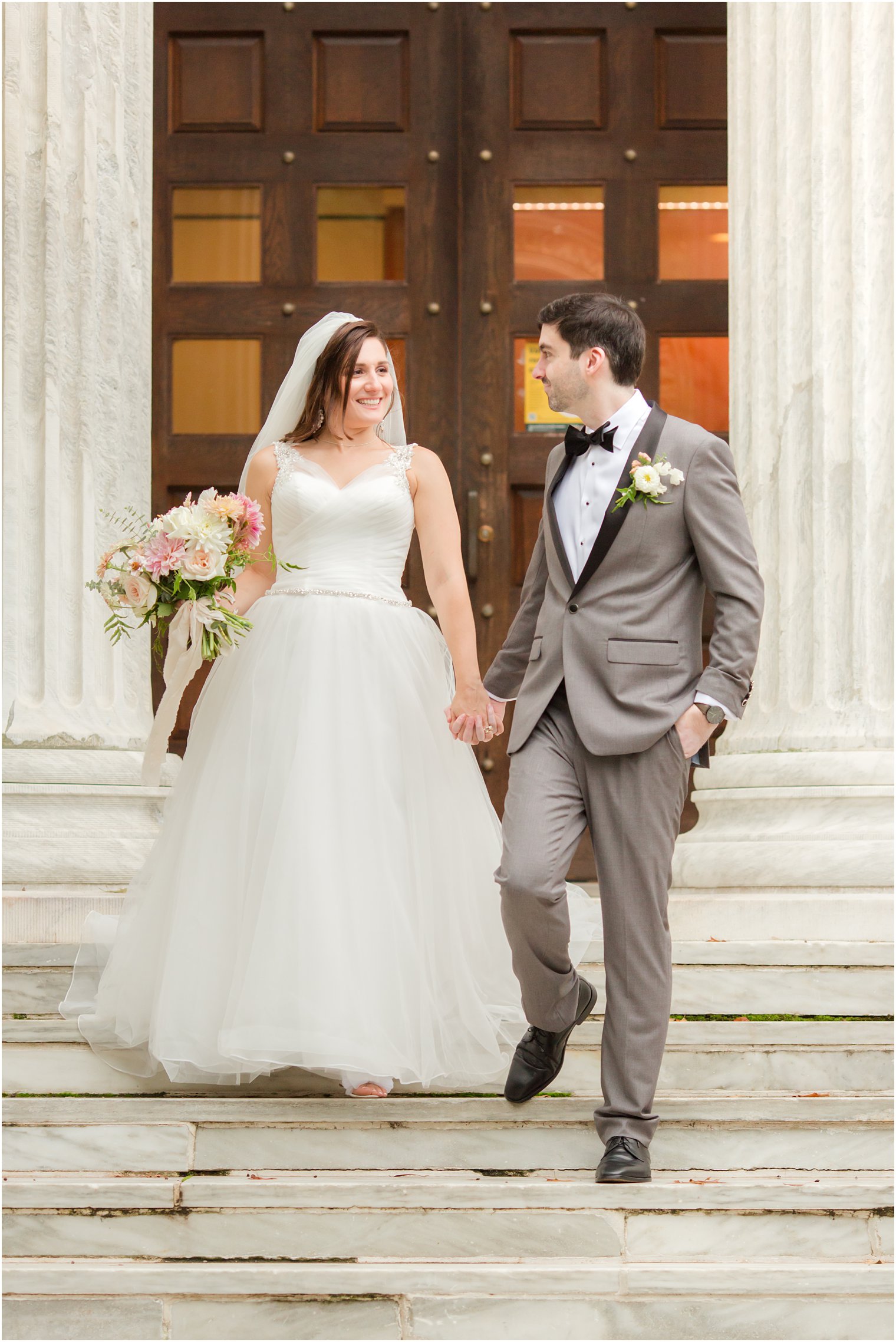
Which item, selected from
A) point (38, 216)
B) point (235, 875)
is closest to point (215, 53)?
point (38, 216)

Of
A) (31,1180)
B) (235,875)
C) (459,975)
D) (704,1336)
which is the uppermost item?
(235,875)

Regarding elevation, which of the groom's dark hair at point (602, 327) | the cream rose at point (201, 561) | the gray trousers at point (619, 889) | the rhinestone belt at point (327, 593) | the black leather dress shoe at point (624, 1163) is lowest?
the black leather dress shoe at point (624, 1163)

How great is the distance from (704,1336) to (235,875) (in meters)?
1.77

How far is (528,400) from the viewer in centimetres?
702

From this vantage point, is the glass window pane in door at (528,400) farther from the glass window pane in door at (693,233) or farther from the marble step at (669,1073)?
the marble step at (669,1073)

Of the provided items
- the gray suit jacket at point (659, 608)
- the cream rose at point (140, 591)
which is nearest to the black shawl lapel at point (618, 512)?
the gray suit jacket at point (659, 608)

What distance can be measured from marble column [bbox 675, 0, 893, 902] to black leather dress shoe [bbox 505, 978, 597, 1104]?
1663mm

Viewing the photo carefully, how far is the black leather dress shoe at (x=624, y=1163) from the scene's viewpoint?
3.65 metres

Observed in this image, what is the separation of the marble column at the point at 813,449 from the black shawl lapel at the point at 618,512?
6.59 feet

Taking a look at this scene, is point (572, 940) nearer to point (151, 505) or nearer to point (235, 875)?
point (235, 875)

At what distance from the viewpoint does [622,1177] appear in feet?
12.0

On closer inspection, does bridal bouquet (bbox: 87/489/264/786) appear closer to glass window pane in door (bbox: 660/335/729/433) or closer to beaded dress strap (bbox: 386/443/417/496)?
beaded dress strap (bbox: 386/443/417/496)

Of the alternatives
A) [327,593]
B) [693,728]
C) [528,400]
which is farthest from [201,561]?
[528,400]

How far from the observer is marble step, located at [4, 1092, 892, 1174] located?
387cm
